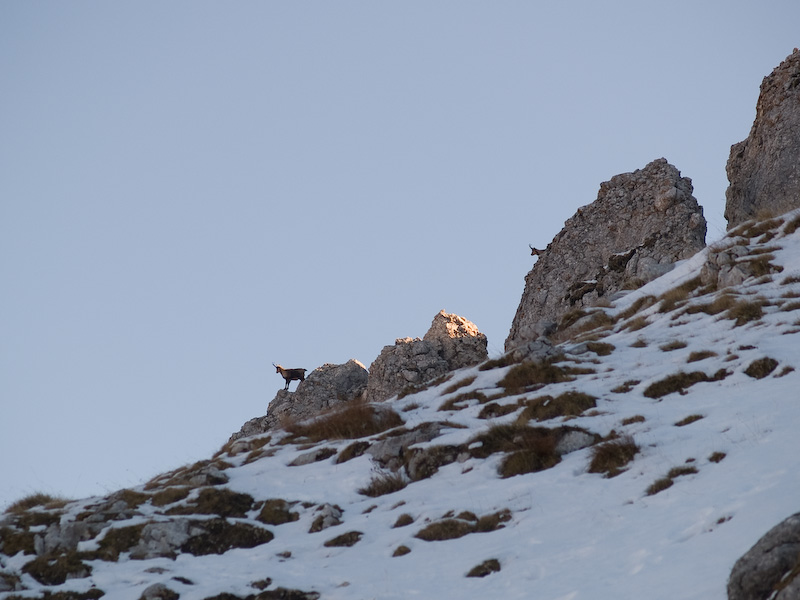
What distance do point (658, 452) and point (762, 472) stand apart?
2.07 metres

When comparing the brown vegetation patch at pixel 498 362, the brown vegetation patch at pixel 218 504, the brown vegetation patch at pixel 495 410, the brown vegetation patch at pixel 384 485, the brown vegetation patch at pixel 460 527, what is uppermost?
the brown vegetation patch at pixel 498 362

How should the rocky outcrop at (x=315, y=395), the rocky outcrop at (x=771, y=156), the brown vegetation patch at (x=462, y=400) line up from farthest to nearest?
the rocky outcrop at (x=315, y=395), the rocky outcrop at (x=771, y=156), the brown vegetation patch at (x=462, y=400)

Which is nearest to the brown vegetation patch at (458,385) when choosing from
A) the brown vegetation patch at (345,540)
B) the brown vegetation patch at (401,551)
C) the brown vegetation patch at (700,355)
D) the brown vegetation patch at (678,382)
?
the brown vegetation patch at (678,382)

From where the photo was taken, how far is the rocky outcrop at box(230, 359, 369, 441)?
30.7 m

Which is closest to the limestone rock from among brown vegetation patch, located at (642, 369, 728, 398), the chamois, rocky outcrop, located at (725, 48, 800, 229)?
brown vegetation patch, located at (642, 369, 728, 398)

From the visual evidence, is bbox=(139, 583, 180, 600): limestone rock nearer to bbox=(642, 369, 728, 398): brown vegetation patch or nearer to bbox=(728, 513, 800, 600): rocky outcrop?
bbox=(728, 513, 800, 600): rocky outcrop

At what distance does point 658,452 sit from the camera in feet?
34.1

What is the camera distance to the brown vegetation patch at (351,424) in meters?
16.1

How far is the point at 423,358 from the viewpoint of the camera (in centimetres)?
2812

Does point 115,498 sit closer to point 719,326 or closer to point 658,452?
point 658,452

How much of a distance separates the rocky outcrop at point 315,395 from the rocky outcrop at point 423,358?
2.47m

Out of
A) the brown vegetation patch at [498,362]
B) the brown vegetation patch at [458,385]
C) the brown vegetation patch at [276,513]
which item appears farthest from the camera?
the brown vegetation patch at [498,362]

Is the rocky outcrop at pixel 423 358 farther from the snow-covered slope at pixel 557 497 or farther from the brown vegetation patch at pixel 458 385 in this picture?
the snow-covered slope at pixel 557 497

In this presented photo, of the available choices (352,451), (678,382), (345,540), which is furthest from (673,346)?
(345,540)
